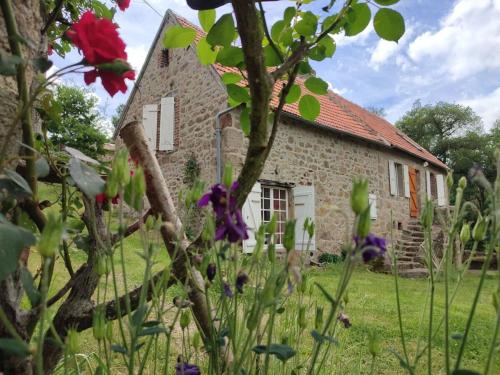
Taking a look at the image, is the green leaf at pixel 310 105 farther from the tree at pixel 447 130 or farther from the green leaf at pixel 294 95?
the tree at pixel 447 130

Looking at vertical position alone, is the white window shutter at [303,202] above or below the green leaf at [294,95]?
above

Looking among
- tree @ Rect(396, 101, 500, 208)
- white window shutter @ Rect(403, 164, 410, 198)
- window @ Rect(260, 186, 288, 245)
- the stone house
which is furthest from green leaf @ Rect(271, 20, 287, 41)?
tree @ Rect(396, 101, 500, 208)

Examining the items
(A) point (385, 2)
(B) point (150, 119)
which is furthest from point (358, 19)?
(B) point (150, 119)

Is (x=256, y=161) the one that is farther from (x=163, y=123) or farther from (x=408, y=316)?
(x=163, y=123)

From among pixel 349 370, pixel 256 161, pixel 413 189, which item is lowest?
pixel 349 370

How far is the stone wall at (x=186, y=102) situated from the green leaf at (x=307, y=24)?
6881 millimetres

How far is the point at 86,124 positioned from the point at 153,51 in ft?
26.2

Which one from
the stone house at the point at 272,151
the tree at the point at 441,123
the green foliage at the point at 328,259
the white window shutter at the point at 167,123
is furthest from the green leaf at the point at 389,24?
the tree at the point at 441,123

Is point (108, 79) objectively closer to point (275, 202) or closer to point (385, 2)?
point (385, 2)

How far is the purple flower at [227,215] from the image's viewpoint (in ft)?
2.00

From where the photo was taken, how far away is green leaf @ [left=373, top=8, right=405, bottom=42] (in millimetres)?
874

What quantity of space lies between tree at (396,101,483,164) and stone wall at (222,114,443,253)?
1821cm

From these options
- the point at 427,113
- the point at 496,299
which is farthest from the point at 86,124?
the point at 427,113

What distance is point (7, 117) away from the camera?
756 mm
